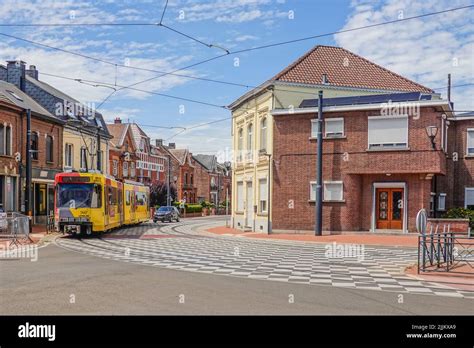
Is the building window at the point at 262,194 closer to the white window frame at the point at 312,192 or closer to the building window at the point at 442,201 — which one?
the white window frame at the point at 312,192

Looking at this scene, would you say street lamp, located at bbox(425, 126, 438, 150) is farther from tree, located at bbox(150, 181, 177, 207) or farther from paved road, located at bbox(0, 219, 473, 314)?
tree, located at bbox(150, 181, 177, 207)

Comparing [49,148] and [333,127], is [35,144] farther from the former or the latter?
[333,127]

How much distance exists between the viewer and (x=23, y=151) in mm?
34406

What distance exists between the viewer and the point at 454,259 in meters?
16.1

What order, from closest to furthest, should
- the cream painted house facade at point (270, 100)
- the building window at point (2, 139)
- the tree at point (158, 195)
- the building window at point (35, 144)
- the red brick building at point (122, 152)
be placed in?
1. the cream painted house facade at point (270, 100)
2. the building window at point (2, 139)
3. the building window at point (35, 144)
4. the red brick building at point (122, 152)
5. the tree at point (158, 195)

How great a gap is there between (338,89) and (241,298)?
26827mm

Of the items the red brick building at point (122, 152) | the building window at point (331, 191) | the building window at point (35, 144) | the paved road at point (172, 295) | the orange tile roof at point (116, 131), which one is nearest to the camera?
the paved road at point (172, 295)

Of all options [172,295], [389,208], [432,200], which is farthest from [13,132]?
[172,295]

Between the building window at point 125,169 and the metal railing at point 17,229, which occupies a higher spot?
the building window at point 125,169

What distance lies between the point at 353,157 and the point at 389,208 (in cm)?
344

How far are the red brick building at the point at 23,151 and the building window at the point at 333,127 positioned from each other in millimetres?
17625

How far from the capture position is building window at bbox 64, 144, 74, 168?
4178 cm

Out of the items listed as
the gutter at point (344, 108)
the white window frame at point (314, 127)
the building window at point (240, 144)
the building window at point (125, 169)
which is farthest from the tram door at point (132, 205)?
the building window at point (125, 169)

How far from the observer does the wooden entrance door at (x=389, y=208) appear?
28.9 metres
